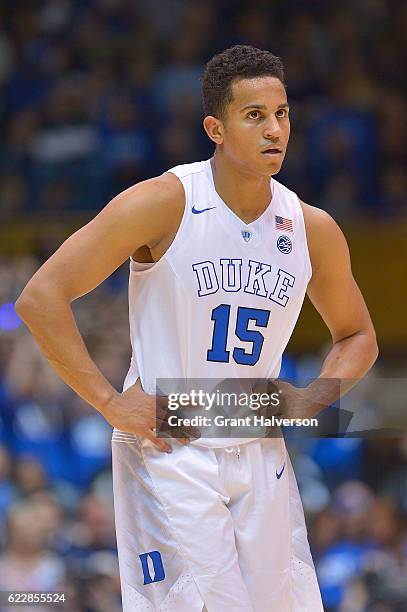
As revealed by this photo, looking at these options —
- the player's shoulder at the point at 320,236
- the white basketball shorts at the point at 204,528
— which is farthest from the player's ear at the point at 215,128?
the white basketball shorts at the point at 204,528

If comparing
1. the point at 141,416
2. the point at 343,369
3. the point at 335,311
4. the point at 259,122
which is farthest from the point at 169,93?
the point at 141,416

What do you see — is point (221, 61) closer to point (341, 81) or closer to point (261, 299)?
point (261, 299)

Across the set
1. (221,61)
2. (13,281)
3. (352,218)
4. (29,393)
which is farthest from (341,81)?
(221,61)

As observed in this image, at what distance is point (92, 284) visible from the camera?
343 cm

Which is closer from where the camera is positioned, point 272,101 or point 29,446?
point 272,101

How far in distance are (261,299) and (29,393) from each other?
3621mm

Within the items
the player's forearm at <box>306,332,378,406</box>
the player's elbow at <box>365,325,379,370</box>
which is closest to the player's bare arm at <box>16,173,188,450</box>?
the player's forearm at <box>306,332,378,406</box>

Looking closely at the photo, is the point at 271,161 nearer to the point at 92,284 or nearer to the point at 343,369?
the point at 92,284

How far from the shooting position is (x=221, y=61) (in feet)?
11.5

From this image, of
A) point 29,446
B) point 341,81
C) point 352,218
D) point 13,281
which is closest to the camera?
point 29,446

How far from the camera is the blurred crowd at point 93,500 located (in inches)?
223

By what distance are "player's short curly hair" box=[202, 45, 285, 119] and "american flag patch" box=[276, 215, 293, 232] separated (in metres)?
0.36

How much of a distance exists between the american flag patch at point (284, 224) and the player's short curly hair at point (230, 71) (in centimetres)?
36

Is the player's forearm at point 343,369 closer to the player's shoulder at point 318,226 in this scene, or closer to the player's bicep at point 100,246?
the player's shoulder at point 318,226
